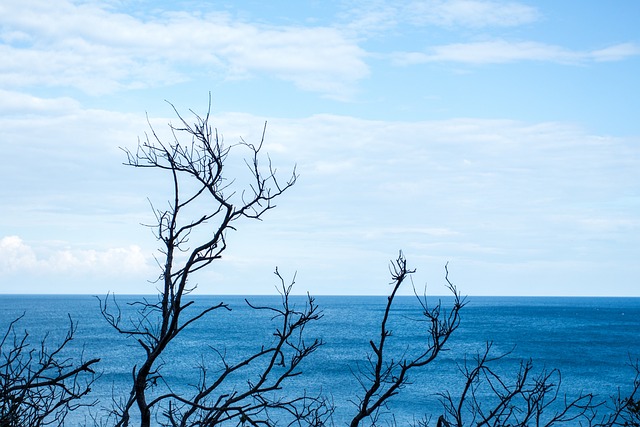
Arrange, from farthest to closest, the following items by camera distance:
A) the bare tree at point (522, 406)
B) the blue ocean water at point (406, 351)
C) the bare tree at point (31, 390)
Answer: the blue ocean water at point (406, 351)
the bare tree at point (522, 406)
the bare tree at point (31, 390)

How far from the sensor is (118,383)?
5591cm

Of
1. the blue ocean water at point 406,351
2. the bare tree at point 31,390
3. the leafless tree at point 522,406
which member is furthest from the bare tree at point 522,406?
the blue ocean water at point 406,351

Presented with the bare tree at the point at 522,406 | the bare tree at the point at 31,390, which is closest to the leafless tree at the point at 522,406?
the bare tree at the point at 522,406

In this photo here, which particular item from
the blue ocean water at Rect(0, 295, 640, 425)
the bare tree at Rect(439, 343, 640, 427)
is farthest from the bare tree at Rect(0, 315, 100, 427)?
the blue ocean water at Rect(0, 295, 640, 425)

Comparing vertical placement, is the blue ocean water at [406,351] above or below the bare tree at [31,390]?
below

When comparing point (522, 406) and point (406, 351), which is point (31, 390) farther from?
point (522, 406)

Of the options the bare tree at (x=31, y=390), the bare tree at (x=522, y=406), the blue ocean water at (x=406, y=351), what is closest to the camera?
the bare tree at (x=31, y=390)

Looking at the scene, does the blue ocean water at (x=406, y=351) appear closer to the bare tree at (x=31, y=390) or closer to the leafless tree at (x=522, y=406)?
the leafless tree at (x=522, y=406)

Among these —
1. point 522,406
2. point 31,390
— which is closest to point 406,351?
point 522,406

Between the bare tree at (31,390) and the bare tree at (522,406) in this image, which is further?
the bare tree at (522,406)

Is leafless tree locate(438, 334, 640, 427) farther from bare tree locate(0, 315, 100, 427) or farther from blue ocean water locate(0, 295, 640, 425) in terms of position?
blue ocean water locate(0, 295, 640, 425)

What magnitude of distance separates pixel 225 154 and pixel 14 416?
2.79 meters

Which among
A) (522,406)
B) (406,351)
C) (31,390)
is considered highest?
(31,390)

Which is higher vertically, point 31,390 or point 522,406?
point 31,390
